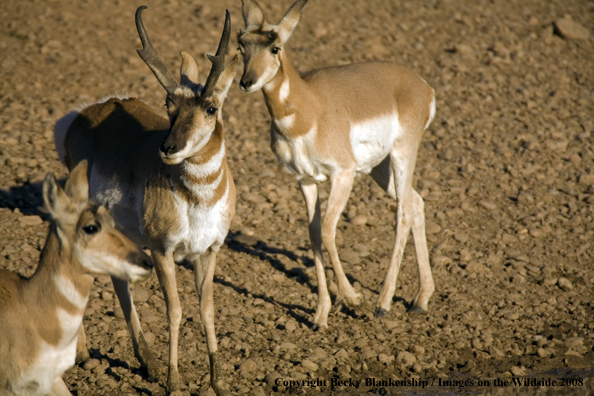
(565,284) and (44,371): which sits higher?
(44,371)

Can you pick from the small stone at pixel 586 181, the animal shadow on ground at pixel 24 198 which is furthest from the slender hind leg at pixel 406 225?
the animal shadow on ground at pixel 24 198

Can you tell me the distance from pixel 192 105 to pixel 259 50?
63.2 inches

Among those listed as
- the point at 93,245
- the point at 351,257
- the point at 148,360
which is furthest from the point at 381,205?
the point at 93,245

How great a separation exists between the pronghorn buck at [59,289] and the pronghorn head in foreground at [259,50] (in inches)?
92.6

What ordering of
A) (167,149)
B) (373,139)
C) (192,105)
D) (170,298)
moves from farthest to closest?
1. (373,139)
2. (170,298)
3. (192,105)
4. (167,149)

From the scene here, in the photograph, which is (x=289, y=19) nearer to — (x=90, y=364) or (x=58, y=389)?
(x=90, y=364)

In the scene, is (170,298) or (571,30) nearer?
(170,298)

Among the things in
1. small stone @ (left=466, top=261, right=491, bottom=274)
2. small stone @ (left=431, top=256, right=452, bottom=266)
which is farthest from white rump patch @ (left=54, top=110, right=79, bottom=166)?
small stone @ (left=466, top=261, right=491, bottom=274)

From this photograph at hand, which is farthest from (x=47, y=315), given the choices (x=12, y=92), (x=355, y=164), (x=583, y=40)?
(x=583, y=40)

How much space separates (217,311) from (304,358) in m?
1.16

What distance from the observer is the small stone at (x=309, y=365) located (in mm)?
6109

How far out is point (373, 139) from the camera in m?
7.26

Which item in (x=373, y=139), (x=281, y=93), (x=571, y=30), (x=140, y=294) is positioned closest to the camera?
(x=281, y=93)

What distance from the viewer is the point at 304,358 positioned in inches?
246
